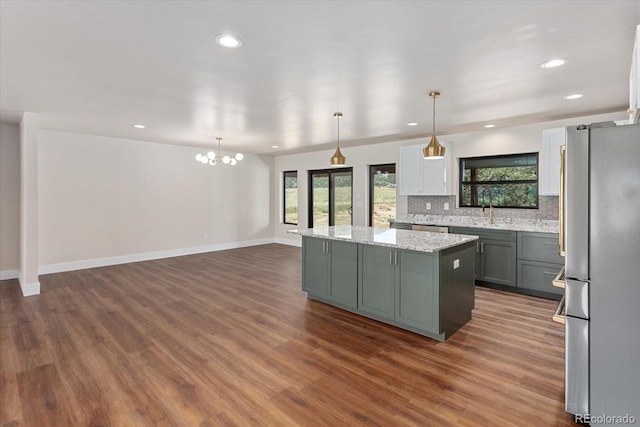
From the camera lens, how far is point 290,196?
29.8 feet

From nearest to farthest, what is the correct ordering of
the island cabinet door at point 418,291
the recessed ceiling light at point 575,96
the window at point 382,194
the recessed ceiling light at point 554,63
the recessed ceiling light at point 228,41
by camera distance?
1. the recessed ceiling light at point 228,41
2. the recessed ceiling light at point 554,63
3. the island cabinet door at point 418,291
4. the recessed ceiling light at point 575,96
5. the window at point 382,194

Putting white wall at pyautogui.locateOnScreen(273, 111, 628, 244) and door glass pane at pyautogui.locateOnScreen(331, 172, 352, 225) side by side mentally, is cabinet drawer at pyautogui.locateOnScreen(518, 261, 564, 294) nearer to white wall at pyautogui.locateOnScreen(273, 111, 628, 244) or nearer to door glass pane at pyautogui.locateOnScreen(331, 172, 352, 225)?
white wall at pyautogui.locateOnScreen(273, 111, 628, 244)

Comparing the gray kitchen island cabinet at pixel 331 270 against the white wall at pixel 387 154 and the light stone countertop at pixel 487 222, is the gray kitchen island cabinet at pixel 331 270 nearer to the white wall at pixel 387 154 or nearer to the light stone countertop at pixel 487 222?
the light stone countertop at pixel 487 222

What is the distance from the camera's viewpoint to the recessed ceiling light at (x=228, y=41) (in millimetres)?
2297

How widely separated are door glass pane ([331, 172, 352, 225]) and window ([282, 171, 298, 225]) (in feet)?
4.19

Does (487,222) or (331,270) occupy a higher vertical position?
(487,222)

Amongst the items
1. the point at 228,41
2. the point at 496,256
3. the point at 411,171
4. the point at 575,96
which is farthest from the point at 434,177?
the point at 228,41

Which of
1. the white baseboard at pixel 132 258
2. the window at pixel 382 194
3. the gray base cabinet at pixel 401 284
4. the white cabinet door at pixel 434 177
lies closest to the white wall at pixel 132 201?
the white baseboard at pixel 132 258

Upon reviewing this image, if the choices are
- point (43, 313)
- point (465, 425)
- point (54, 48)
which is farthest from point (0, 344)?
point (465, 425)

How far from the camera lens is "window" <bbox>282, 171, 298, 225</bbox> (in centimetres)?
893

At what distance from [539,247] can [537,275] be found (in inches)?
14.6

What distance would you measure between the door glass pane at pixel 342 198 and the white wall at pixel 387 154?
30 centimetres

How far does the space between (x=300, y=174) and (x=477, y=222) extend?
4551 mm

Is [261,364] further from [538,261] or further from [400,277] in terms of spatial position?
[538,261]
